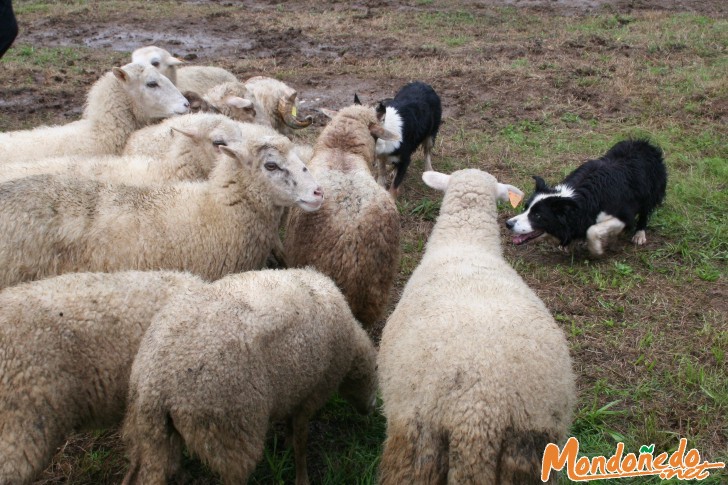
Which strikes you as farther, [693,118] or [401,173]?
[693,118]

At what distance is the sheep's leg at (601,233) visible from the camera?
5.48 metres

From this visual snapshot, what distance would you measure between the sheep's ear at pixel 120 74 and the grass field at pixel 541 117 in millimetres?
2466

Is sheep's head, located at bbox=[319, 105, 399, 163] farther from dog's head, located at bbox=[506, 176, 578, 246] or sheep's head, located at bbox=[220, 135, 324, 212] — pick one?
dog's head, located at bbox=[506, 176, 578, 246]

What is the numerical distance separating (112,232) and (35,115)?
5198 millimetres

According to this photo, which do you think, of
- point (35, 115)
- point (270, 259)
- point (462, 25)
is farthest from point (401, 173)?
point (462, 25)

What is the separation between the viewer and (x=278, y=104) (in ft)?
21.5

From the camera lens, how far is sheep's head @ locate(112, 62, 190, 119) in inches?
223

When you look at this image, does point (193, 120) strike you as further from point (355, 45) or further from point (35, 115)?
point (355, 45)

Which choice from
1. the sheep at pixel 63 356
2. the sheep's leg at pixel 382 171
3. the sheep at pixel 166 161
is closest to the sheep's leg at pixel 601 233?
the sheep's leg at pixel 382 171

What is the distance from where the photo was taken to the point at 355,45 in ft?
38.0

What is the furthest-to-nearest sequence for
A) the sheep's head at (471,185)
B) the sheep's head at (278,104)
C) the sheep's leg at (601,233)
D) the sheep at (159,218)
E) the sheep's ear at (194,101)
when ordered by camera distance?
1. the sheep's head at (278,104)
2. the sheep's ear at (194,101)
3. the sheep's leg at (601,233)
4. the sheep's head at (471,185)
5. the sheep at (159,218)

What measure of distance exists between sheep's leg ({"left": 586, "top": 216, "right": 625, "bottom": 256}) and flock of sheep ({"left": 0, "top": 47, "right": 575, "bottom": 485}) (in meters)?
1.34

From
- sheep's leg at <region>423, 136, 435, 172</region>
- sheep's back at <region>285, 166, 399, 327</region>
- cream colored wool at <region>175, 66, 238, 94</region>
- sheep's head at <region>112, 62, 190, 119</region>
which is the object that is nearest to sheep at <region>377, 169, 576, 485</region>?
sheep's back at <region>285, 166, 399, 327</region>

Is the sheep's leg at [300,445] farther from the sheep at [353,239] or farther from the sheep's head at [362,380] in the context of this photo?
the sheep at [353,239]
